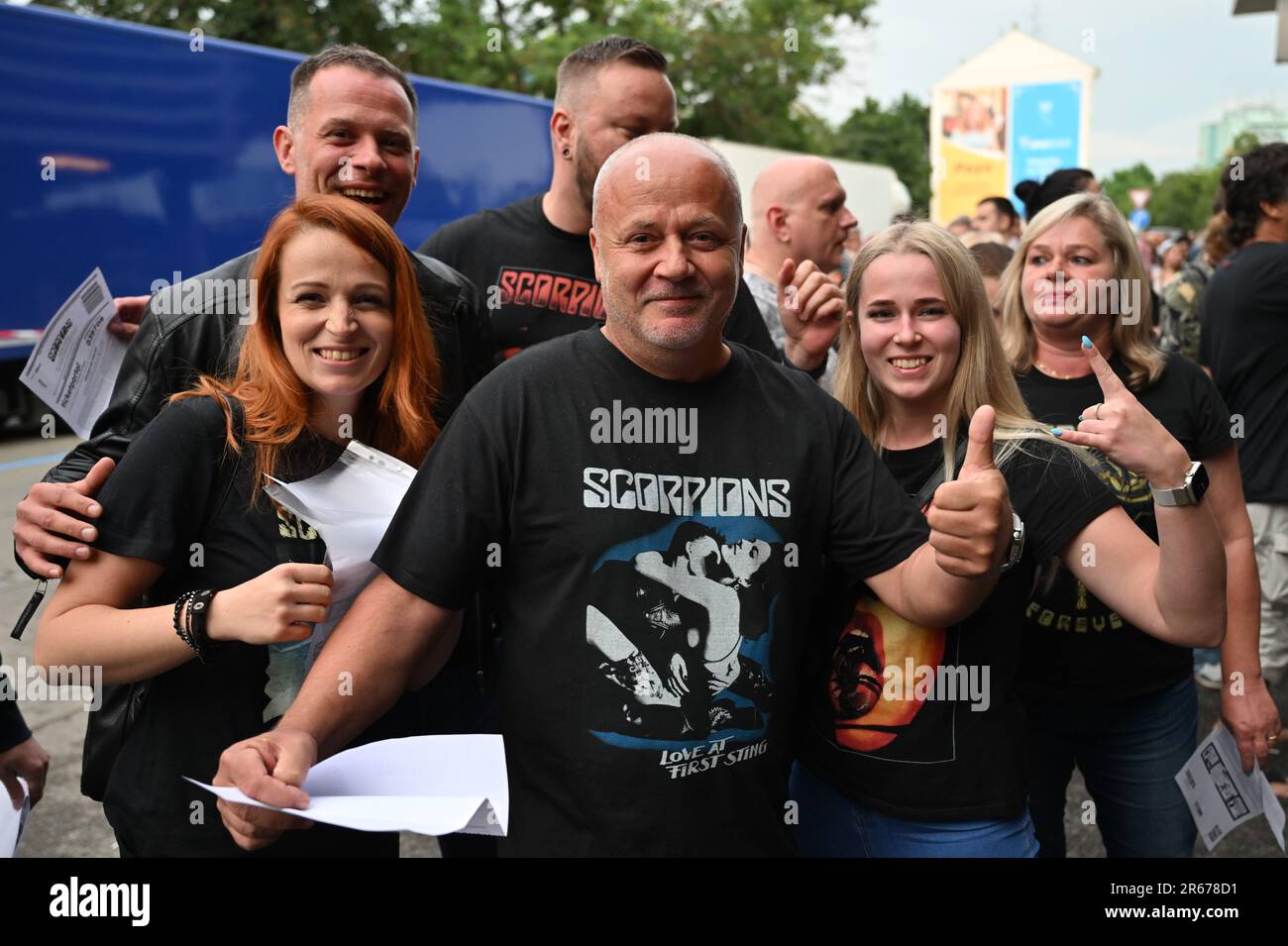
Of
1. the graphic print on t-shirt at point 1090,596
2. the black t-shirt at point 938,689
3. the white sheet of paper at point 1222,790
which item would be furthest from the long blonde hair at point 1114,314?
the white sheet of paper at point 1222,790

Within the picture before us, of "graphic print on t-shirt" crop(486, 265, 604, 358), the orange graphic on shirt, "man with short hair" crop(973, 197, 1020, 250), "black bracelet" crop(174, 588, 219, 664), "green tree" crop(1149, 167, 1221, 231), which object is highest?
"green tree" crop(1149, 167, 1221, 231)

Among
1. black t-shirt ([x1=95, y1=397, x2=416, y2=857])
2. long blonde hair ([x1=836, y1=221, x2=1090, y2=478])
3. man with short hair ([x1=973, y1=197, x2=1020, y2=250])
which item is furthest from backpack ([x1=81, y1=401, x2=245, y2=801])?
man with short hair ([x1=973, y1=197, x2=1020, y2=250])

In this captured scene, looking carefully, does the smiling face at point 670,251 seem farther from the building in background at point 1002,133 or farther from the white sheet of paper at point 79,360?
the building in background at point 1002,133

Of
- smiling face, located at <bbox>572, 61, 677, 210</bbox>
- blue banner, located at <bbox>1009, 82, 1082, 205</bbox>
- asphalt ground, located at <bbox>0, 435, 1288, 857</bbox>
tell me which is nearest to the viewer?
smiling face, located at <bbox>572, 61, 677, 210</bbox>

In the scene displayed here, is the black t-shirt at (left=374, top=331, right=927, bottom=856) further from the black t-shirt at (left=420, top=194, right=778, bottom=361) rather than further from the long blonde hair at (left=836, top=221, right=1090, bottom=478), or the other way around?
the black t-shirt at (left=420, top=194, right=778, bottom=361)

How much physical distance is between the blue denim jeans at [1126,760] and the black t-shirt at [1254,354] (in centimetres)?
181

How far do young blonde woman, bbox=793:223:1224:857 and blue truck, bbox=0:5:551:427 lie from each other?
22.9 feet

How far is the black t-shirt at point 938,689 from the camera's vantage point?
6.27 feet

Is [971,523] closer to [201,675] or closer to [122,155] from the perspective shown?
[201,675]

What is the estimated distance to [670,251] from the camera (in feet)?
5.74

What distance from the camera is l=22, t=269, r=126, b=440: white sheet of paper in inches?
80.1

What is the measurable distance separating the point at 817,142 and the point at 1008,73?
2241 centimetres

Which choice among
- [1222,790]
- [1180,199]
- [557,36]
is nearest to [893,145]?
[557,36]
